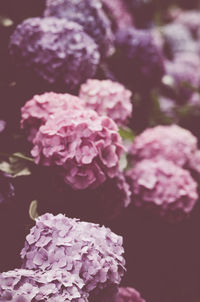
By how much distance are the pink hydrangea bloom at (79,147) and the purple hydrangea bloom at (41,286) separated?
11.8 inches

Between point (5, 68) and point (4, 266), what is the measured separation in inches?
26.8

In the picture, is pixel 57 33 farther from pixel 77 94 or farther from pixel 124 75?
pixel 124 75

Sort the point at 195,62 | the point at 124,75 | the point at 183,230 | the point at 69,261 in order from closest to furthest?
the point at 69,261
the point at 183,230
the point at 124,75
the point at 195,62

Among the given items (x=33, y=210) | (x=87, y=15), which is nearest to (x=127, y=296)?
(x=33, y=210)

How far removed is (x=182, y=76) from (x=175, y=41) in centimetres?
49

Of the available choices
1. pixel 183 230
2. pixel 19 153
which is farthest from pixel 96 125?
pixel 183 230

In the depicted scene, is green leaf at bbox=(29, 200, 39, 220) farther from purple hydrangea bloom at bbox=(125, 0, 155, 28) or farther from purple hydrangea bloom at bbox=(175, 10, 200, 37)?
purple hydrangea bloom at bbox=(175, 10, 200, 37)

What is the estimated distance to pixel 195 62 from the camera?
2605 millimetres

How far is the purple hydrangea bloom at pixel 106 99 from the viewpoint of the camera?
1475 mm

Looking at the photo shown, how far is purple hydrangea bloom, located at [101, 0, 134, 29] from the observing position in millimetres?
2100

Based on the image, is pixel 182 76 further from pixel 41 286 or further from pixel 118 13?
pixel 41 286

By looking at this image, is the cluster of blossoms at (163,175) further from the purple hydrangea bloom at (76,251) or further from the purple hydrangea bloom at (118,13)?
the purple hydrangea bloom at (118,13)

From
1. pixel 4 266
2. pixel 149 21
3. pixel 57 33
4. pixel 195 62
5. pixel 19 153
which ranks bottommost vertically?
pixel 4 266

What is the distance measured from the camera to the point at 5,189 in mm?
1210
